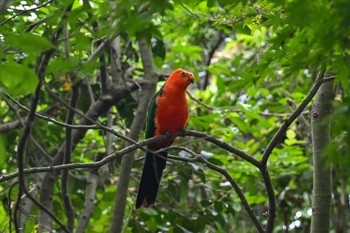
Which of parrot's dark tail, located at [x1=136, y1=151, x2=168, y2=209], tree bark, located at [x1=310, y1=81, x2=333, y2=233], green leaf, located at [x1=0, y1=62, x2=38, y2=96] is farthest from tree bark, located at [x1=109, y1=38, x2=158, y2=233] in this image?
green leaf, located at [x1=0, y1=62, x2=38, y2=96]

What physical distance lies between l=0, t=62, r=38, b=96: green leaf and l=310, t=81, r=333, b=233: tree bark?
1.77 m

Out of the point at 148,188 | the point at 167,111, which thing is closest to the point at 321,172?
the point at 148,188

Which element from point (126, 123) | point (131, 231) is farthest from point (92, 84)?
point (131, 231)

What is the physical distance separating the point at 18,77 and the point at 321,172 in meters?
1.93

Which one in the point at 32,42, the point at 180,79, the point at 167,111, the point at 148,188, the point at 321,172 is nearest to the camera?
the point at 32,42

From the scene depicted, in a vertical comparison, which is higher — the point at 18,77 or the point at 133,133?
the point at 133,133

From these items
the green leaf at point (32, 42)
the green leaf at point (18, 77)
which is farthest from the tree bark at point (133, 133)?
the green leaf at point (32, 42)

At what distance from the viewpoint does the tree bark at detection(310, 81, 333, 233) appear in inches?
133

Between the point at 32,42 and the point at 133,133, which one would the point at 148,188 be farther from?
the point at 32,42

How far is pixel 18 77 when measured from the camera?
215 centimetres

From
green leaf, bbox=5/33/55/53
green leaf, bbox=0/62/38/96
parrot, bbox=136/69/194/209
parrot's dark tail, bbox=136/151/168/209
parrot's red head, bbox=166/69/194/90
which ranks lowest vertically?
green leaf, bbox=0/62/38/96

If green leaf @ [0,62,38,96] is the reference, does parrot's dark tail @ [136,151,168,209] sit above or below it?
above

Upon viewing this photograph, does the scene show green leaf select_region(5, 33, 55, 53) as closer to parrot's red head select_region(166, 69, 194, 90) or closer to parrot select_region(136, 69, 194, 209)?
parrot select_region(136, 69, 194, 209)

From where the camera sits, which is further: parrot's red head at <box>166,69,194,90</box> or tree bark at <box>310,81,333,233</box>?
parrot's red head at <box>166,69,194,90</box>
